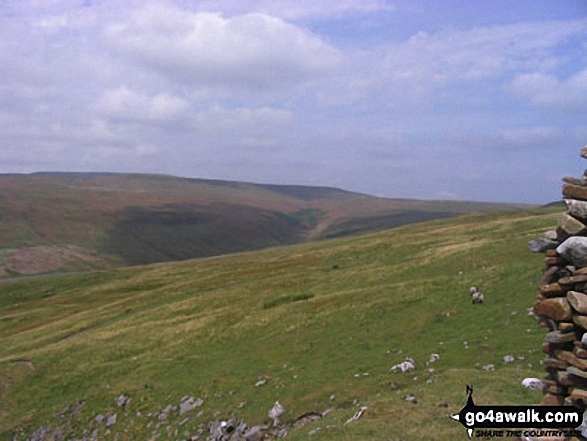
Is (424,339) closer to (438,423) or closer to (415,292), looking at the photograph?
(415,292)

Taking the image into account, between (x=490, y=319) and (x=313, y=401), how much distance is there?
13.5m

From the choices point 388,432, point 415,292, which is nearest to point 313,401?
point 388,432

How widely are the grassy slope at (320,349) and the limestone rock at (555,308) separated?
543 centimetres

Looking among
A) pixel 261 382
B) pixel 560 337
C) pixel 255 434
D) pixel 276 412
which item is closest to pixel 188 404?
pixel 261 382

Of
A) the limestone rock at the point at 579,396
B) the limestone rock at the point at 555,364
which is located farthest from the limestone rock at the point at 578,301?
the limestone rock at the point at 579,396

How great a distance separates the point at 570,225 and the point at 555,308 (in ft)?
7.91

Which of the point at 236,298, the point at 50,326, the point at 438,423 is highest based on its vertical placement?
the point at 438,423

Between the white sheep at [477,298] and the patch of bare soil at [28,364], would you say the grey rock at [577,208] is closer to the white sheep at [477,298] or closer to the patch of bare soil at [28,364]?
the white sheep at [477,298]

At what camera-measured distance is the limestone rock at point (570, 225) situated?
14414 millimetres

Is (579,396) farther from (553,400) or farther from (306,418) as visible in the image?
(306,418)

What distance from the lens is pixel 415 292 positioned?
139ft

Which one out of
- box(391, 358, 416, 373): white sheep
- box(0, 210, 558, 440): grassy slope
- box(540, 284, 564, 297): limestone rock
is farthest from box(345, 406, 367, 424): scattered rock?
box(540, 284, 564, 297): limestone rock

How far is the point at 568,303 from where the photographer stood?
14.1m

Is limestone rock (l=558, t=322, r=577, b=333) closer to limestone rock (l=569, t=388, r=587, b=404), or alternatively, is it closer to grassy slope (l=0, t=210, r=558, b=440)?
limestone rock (l=569, t=388, r=587, b=404)
